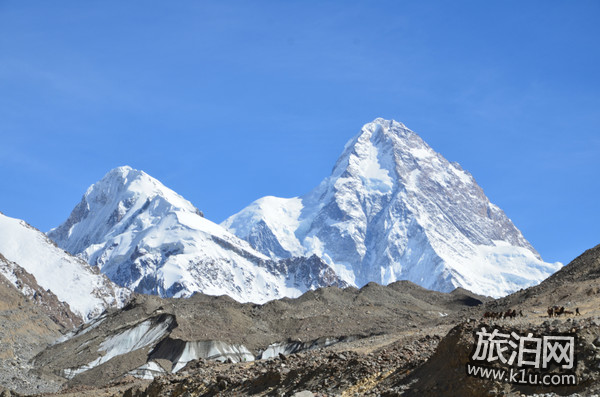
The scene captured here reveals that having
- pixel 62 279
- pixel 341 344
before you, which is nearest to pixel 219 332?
pixel 341 344

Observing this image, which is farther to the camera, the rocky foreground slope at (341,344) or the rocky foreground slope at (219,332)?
the rocky foreground slope at (219,332)

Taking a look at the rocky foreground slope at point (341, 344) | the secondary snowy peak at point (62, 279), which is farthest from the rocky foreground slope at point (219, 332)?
the secondary snowy peak at point (62, 279)

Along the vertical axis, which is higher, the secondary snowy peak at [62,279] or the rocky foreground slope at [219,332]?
the secondary snowy peak at [62,279]

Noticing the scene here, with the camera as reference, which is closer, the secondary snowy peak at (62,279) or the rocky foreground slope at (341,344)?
the rocky foreground slope at (341,344)

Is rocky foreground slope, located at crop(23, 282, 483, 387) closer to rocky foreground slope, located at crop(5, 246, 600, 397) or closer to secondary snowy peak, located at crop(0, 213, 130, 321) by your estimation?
rocky foreground slope, located at crop(5, 246, 600, 397)

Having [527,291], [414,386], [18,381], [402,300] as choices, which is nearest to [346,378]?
[414,386]

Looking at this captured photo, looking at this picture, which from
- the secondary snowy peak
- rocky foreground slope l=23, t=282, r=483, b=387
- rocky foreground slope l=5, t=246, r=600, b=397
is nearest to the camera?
rocky foreground slope l=5, t=246, r=600, b=397

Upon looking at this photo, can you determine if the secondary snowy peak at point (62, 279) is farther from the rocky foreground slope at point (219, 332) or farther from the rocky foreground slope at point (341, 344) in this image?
the rocky foreground slope at point (219, 332)

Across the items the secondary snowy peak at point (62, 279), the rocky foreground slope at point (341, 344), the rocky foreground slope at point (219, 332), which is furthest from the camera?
the secondary snowy peak at point (62, 279)

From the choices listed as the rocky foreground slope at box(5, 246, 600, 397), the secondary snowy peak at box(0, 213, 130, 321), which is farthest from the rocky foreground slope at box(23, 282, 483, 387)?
the secondary snowy peak at box(0, 213, 130, 321)

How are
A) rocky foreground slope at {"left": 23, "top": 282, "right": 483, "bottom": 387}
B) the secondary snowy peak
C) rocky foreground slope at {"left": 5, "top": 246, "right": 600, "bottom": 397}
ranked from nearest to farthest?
rocky foreground slope at {"left": 5, "top": 246, "right": 600, "bottom": 397}
rocky foreground slope at {"left": 23, "top": 282, "right": 483, "bottom": 387}
the secondary snowy peak

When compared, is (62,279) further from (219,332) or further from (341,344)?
(341,344)

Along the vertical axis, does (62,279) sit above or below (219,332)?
above

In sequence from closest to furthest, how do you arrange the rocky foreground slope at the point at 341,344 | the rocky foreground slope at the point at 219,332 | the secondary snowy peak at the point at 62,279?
1. the rocky foreground slope at the point at 341,344
2. the rocky foreground slope at the point at 219,332
3. the secondary snowy peak at the point at 62,279
